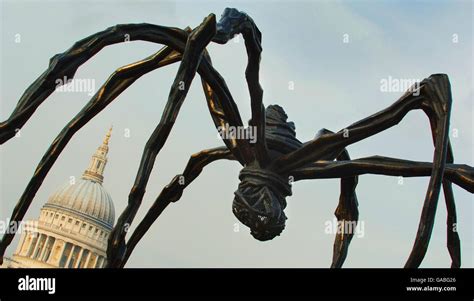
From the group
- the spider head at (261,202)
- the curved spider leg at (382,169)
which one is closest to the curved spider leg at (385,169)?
the curved spider leg at (382,169)

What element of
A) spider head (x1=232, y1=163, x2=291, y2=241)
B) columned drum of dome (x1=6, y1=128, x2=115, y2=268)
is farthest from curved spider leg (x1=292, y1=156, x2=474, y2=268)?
columned drum of dome (x1=6, y1=128, x2=115, y2=268)

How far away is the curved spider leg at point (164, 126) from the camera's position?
3770 mm

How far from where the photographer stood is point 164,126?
3.97 meters

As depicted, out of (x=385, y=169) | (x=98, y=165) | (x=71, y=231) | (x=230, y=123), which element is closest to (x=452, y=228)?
(x=385, y=169)

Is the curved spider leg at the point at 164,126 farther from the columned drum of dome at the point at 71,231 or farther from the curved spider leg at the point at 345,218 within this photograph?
the columned drum of dome at the point at 71,231

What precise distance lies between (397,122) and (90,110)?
2.02 m

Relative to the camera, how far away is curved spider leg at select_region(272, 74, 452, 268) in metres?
4.46

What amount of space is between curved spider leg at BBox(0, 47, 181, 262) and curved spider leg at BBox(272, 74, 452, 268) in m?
1.08

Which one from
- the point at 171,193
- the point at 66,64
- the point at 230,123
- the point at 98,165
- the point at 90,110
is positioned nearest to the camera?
the point at 66,64

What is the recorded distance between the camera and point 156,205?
5.39 meters

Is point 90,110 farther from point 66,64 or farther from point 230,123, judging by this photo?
point 230,123

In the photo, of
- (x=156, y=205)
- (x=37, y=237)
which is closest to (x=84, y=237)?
(x=37, y=237)
